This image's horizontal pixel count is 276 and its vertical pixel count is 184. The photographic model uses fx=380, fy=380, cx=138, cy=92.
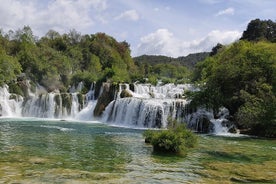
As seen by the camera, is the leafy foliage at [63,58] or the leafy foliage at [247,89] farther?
the leafy foliage at [63,58]

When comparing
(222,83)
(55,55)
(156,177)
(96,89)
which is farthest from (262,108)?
(55,55)

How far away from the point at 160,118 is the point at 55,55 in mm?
36230

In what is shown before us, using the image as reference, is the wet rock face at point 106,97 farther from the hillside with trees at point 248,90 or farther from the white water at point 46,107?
the hillside with trees at point 248,90

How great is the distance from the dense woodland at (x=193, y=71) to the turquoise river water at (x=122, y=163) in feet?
33.5

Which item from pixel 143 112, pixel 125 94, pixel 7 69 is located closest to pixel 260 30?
pixel 125 94

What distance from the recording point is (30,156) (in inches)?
634

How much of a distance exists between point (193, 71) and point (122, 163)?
172ft

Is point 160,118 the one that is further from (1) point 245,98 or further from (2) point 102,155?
(2) point 102,155

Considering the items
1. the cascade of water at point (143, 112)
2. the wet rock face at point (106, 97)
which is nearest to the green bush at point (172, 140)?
the cascade of water at point (143, 112)

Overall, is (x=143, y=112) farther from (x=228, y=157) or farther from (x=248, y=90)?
(x=228, y=157)

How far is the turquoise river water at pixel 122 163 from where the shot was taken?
12.7 m

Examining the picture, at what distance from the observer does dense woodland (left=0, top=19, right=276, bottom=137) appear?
3158 cm

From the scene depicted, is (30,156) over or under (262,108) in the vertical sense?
under

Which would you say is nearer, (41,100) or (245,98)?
(245,98)
